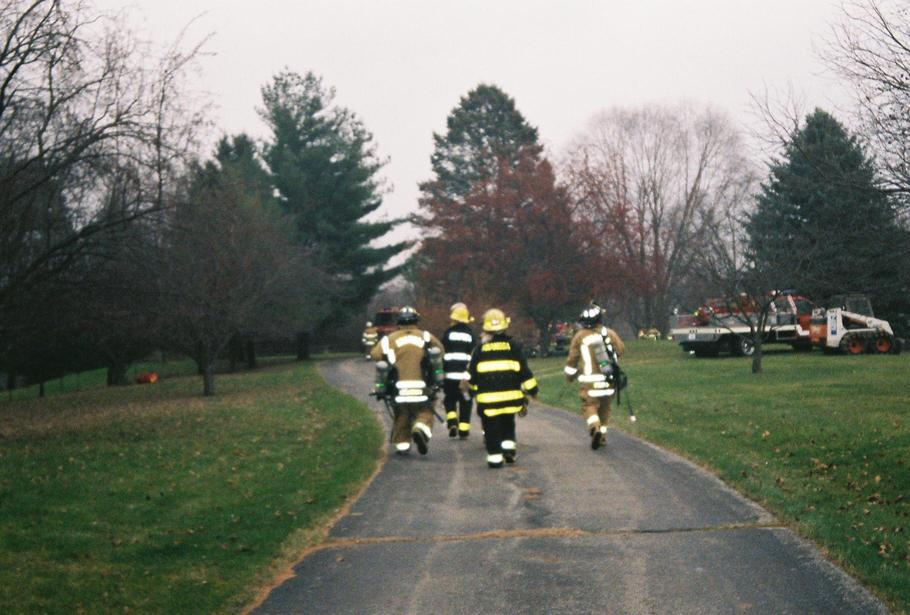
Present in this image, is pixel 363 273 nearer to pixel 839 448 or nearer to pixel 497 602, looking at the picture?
pixel 839 448

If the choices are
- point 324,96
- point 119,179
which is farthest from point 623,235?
point 119,179

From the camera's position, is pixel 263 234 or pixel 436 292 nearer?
pixel 263 234

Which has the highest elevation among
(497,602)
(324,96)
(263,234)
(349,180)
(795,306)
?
(324,96)

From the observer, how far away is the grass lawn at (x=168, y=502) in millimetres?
7680

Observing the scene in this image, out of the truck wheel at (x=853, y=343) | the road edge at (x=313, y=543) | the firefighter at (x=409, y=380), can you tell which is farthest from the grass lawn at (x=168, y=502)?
the truck wheel at (x=853, y=343)

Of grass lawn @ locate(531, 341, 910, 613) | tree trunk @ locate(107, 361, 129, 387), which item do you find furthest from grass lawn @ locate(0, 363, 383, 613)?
tree trunk @ locate(107, 361, 129, 387)

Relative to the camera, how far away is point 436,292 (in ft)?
180

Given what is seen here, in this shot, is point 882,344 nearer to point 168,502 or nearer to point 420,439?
point 420,439

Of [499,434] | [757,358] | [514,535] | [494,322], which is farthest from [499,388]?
[757,358]

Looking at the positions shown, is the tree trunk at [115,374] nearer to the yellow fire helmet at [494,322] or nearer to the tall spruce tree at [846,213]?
the tall spruce tree at [846,213]

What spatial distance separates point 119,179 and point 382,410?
24.9 feet

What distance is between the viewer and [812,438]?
16.1 m

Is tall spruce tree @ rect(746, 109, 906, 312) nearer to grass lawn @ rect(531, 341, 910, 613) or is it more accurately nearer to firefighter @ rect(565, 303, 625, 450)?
grass lawn @ rect(531, 341, 910, 613)

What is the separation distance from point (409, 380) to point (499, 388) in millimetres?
1539
